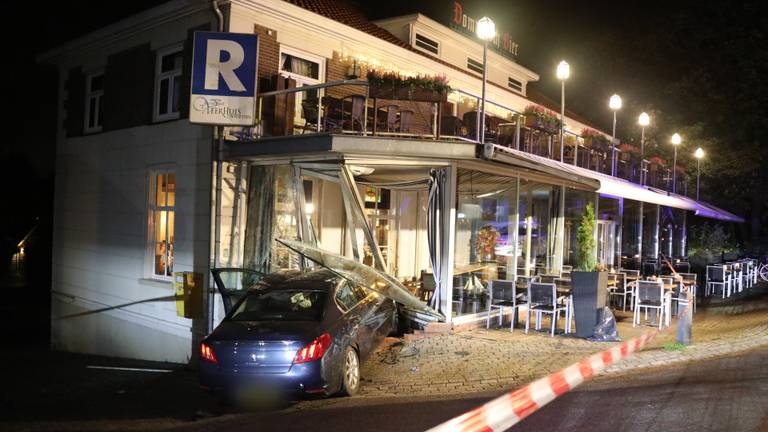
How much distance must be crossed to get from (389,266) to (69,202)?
27.1 ft

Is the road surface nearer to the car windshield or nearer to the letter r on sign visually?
the car windshield

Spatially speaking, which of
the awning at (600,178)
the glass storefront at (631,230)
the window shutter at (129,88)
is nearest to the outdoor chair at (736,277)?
the awning at (600,178)

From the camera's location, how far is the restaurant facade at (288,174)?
10.3 meters

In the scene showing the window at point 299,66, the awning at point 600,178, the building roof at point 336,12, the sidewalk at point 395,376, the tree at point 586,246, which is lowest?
the sidewalk at point 395,376

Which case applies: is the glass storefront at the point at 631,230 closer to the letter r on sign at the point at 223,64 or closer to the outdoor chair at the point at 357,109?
the outdoor chair at the point at 357,109

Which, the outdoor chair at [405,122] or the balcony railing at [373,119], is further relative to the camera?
the outdoor chair at [405,122]

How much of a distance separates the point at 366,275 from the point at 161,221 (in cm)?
551

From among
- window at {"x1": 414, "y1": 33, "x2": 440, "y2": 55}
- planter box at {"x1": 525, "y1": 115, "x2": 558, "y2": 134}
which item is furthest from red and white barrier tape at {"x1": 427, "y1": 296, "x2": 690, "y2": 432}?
window at {"x1": 414, "y1": 33, "x2": 440, "y2": 55}

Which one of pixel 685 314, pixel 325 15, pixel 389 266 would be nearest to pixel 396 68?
pixel 325 15

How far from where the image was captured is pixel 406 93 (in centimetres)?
1006

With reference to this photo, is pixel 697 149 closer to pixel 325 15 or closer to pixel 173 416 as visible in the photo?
pixel 325 15

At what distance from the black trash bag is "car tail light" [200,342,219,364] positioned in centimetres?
627

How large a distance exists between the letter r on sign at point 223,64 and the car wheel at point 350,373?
5120 mm

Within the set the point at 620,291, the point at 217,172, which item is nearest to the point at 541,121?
the point at 620,291
